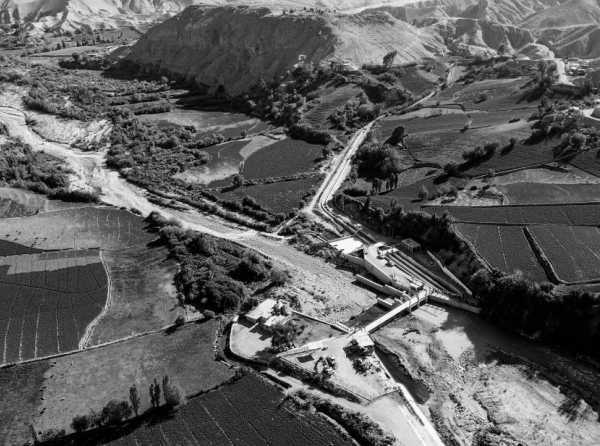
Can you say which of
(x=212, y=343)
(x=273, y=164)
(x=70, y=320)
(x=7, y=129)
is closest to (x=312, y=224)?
(x=273, y=164)

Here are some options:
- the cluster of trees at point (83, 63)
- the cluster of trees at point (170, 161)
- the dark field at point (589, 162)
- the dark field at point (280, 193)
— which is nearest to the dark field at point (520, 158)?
the dark field at point (589, 162)

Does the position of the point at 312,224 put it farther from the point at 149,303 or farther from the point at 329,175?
the point at 149,303

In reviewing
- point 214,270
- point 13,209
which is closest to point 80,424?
point 214,270

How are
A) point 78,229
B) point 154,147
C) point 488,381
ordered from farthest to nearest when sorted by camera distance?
1. point 154,147
2. point 78,229
3. point 488,381

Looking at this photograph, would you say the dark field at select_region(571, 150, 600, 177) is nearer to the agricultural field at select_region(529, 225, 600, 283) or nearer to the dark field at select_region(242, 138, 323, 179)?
the agricultural field at select_region(529, 225, 600, 283)

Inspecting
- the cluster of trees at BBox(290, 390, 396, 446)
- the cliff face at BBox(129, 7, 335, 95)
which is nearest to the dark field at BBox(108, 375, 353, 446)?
the cluster of trees at BBox(290, 390, 396, 446)

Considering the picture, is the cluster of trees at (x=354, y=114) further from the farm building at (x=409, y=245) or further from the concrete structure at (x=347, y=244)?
the farm building at (x=409, y=245)

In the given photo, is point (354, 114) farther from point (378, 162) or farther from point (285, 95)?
point (378, 162)
